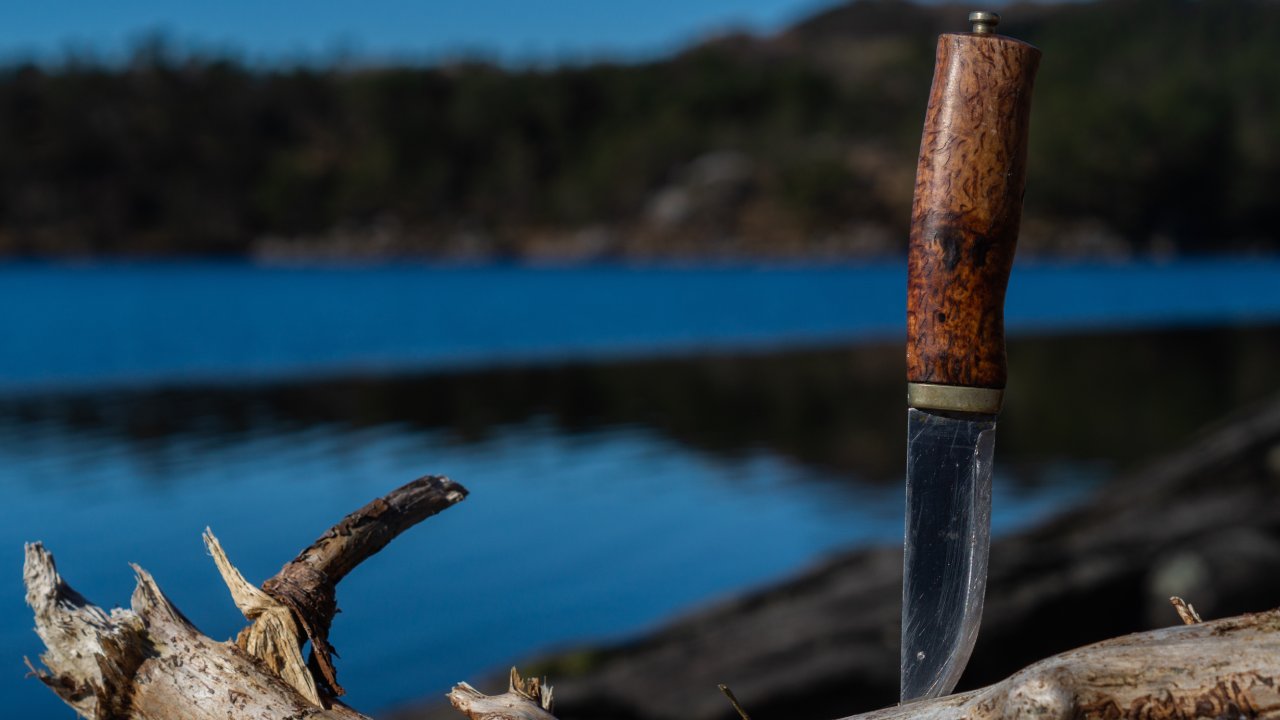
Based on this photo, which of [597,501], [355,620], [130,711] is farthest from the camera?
[597,501]

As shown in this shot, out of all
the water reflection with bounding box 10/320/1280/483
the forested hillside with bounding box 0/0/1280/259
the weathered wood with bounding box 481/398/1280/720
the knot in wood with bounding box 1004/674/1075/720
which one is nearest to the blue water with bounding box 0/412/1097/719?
the water reflection with bounding box 10/320/1280/483

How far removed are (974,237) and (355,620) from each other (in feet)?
42.7

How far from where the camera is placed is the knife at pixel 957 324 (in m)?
2.70

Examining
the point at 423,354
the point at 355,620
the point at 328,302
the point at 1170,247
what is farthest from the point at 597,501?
the point at 1170,247

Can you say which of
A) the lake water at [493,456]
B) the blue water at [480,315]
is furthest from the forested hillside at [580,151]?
the lake water at [493,456]

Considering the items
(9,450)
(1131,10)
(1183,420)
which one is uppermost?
(1131,10)

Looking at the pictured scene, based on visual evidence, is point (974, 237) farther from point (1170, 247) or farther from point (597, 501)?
point (1170, 247)

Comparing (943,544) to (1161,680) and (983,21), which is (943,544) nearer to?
(1161,680)

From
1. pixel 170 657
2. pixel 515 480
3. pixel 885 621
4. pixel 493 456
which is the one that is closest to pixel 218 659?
pixel 170 657

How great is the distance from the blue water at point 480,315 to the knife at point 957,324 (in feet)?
125

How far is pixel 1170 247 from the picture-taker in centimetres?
13412

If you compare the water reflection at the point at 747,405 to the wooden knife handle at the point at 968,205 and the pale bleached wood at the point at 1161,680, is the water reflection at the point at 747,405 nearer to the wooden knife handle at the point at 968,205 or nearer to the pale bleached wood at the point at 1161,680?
the wooden knife handle at the point at 968,205

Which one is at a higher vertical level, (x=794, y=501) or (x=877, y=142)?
(x=877, y=142)

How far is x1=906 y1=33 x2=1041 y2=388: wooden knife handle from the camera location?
2.69m
